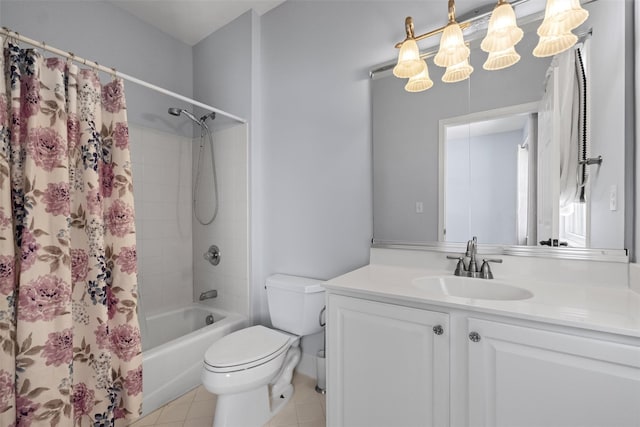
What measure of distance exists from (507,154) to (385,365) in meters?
1.05

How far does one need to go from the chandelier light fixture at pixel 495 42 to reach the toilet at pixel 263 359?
1295 millimetres

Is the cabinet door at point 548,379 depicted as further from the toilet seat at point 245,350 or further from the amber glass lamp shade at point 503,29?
the amber glass lamp shade at point 503,29

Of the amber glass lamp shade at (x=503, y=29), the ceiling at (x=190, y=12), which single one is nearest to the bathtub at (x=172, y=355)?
the amber glass lamp shade at (x=503, y=29)

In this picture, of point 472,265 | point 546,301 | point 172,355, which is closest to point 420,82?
point 472,265

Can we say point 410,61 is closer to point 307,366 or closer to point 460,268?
point 460,268

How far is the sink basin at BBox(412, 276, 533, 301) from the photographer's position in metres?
1.16

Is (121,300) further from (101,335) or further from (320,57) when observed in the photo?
(320,57)

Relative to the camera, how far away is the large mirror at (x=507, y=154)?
111cm

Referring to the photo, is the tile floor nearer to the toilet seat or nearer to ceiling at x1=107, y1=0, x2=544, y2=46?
the toilet seat

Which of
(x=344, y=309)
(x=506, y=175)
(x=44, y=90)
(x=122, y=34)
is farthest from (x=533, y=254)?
(x=122, y=34)

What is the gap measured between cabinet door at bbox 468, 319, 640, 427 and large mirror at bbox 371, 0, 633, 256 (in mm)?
559

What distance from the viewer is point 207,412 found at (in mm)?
1602

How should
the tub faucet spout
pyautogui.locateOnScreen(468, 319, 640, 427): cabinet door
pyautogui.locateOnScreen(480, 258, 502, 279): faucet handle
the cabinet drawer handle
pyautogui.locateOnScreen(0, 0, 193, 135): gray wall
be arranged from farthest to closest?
1. the tub faucet spout
2. pyautogui.locateOnScreen(0, 0, 193, 135): gray wall
3. pyautogui.locateOnScreen(480, 258, 502, 279): faucet handle
4. the cabinet drawer handle
5. pyautogui.locateOnScreen(468, 319, 640, 427): cabinet door

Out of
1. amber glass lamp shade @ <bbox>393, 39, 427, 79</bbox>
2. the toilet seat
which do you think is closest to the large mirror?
amber glass lamp shade @ <bbox>393, 39, 427, 79</bbox>
